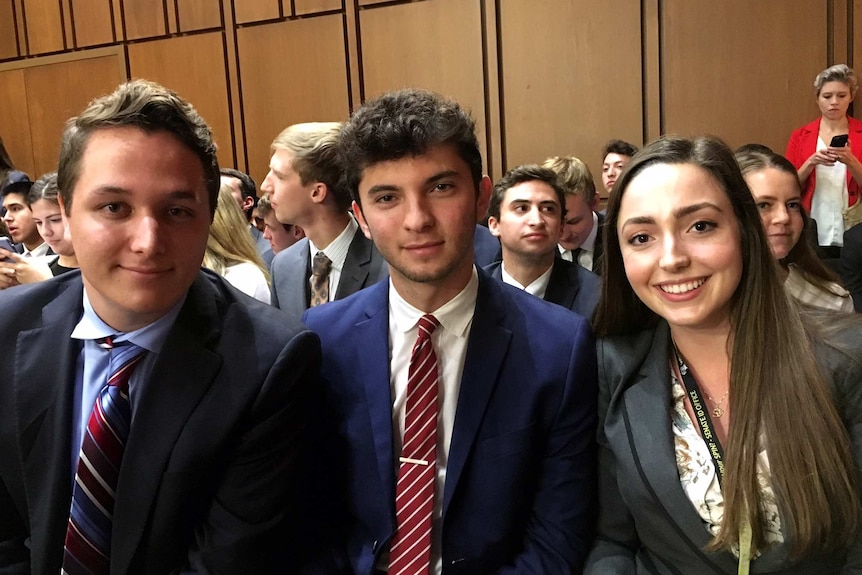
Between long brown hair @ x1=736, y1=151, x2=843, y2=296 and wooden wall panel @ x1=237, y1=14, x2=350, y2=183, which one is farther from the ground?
wooden wall panel @ x1=237, y1=14, x2=350, y2=183

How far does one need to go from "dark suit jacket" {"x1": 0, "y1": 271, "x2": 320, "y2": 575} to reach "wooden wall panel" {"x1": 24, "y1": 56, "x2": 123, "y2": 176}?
625cm

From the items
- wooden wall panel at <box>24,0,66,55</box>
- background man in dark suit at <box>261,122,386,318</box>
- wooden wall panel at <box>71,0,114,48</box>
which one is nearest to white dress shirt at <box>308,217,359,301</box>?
background man in dark suit at <box>261,122,386,318</box>

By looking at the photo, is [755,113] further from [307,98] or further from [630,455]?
[630,455]

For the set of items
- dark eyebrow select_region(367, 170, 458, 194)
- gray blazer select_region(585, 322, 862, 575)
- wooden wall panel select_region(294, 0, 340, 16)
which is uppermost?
wooden wall panel select_region(294, 0, 340, 16)

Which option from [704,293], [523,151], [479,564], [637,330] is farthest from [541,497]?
[523,151]

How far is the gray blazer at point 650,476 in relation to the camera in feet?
4.55

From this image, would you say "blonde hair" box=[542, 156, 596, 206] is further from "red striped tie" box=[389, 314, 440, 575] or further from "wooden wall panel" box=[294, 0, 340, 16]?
"wooden wall panel" box=[294, 0, 340, 16]

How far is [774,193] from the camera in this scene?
2.36 meters

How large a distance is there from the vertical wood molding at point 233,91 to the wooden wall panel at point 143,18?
26.6 inches

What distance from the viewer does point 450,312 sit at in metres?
1.60

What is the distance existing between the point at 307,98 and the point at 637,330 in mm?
5189

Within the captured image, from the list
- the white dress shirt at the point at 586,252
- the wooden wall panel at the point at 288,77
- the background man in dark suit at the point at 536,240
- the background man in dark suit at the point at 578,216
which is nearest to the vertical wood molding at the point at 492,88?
the wooden wall panel at the point at 288,77

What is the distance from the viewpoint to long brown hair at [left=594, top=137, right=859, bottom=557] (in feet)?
4.37

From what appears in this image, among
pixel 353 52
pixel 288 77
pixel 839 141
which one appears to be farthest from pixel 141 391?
pixel 288 77
